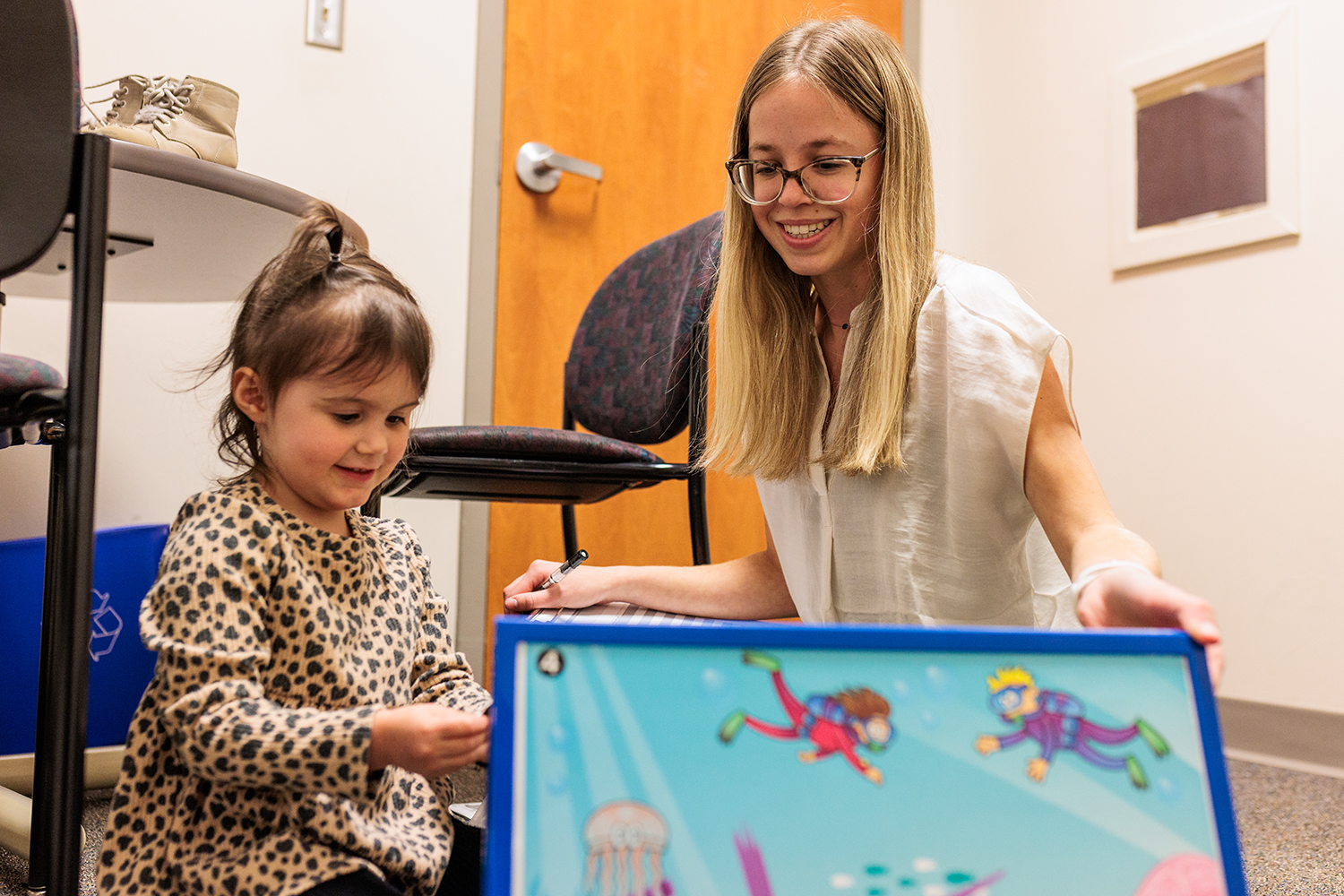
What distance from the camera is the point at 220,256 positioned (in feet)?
4.11

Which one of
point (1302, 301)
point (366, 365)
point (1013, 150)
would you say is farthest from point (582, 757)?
point (1013, 150)

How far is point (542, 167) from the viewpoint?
204 cm

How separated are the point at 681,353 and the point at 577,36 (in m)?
1.06

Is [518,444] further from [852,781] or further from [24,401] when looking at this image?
[852,781]

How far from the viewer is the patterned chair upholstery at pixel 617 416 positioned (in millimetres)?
1178

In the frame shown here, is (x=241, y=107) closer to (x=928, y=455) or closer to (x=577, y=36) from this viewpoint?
(x=577, y=36)

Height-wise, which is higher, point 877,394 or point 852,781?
point 877,394

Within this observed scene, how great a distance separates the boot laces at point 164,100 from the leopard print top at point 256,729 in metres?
0.65

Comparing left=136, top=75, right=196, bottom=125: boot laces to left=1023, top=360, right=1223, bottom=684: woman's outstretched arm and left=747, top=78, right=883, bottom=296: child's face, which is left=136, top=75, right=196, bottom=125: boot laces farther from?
left=1023, top=360, right=1223, bottom=684: woman's outstretched arm

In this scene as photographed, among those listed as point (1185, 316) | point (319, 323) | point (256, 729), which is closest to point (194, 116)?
point (319, 323)

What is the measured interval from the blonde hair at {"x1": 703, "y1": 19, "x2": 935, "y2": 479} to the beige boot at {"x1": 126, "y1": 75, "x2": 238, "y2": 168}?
1.86 ft

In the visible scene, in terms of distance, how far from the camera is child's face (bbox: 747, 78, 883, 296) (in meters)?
0.91

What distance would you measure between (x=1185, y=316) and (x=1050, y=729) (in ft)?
6.12

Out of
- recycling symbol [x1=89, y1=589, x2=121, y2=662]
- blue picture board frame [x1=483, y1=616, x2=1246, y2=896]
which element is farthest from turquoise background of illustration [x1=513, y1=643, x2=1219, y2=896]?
recycling symbol [x1=89, y1=589, x2=121, y2=662]
